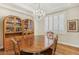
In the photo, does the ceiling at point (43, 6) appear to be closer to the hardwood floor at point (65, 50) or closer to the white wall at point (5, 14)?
the white wall at point (5, 14)

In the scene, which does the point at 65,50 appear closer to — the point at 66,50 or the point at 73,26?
the point at 66,50

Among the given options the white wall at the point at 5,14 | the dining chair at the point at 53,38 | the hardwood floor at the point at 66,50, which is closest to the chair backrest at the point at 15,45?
the white wall at the point at 5,14

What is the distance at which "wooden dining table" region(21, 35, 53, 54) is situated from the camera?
6.63 ft

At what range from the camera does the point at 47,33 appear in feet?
6.86

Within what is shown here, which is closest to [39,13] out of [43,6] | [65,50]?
[43,6]

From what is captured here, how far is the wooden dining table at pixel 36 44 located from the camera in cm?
202

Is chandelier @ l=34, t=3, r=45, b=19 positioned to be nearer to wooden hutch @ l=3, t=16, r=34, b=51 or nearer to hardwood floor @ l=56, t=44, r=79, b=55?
wooden hutch @ l=3, t=16, r=34, b=51

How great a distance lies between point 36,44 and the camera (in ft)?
6.71

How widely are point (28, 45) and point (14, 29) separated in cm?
33

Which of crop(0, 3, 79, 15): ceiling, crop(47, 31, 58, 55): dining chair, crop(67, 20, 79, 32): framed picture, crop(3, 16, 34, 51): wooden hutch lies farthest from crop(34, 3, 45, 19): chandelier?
crop(67, 20, 79, 32): framed picture

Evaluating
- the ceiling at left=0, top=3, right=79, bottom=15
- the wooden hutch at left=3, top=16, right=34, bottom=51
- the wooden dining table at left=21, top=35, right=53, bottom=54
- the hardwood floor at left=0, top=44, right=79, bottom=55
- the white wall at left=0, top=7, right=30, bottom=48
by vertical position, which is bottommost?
the hardwood floor at left=0, top=44, right=79, bottom=55
